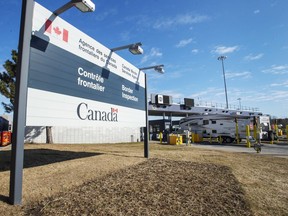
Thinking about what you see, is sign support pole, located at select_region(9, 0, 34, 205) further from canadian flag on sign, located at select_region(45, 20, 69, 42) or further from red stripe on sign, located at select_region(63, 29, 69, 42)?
red stripe on sign, located at select_region(63, 29, 69, 42)

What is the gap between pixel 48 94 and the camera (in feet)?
18.0

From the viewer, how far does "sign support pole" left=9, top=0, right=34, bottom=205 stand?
4133 mm

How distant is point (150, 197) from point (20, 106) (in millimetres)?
3340

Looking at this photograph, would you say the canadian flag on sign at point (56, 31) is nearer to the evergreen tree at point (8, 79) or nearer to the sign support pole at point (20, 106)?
the sign support pole at point (20, 106)

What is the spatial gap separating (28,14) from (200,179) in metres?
6.12

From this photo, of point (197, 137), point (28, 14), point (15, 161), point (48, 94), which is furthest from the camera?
point (197, 137)

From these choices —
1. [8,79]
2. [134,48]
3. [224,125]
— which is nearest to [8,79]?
[8,79]

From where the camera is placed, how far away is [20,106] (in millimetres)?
4379

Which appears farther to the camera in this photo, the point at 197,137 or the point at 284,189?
the point at 197,137

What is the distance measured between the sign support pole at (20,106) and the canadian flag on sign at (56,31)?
0.73m

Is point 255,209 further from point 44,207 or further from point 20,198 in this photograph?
point 20,198

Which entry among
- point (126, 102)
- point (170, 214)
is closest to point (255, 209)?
point (170, 214)

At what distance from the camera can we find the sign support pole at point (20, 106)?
4.13 meters

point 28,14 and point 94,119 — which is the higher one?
point 28,14
